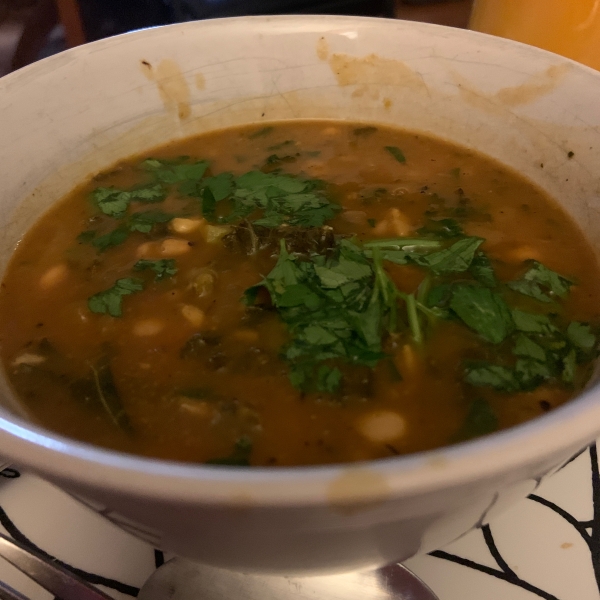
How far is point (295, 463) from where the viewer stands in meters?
0.96

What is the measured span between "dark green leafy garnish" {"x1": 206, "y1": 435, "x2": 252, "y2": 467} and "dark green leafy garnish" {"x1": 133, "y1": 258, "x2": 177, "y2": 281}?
1.64 ft

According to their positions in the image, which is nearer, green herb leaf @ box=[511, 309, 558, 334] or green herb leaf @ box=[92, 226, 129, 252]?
green herb leaf @ box=[511, 309, 558, 334]

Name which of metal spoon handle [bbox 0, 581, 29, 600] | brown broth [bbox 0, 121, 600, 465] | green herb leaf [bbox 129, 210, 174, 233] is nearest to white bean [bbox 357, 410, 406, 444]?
brown broth [bbox 0, 121, 600, 465]

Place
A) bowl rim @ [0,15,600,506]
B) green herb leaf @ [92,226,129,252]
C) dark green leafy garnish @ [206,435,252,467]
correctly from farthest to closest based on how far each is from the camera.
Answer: green herb leaf @ [92,226,129,252], dark green leafy garnish @ [206,435,252,467], bowl rim @ [0,15,600,506]

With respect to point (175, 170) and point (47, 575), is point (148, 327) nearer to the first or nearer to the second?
point (47, 575)

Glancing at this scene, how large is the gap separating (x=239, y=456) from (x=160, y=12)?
2564mm

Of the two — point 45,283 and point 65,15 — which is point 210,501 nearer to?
point 45,283

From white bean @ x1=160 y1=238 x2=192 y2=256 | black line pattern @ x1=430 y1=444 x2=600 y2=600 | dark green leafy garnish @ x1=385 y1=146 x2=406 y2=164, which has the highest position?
dark green leafy garnish @ x1=385 y1=146 x2=406 y2=164

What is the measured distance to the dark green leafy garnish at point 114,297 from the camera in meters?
1.27

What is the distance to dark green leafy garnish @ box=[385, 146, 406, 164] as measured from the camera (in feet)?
5.75

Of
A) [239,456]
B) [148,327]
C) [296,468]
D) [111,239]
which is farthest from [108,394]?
[296,468]

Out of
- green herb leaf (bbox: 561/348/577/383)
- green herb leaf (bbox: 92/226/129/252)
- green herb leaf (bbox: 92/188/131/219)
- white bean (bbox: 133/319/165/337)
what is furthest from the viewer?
green herb leaf (bbox: 92/188/131/219)

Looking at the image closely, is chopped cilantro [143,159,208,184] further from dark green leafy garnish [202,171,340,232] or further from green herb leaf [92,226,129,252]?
green herb leaf [92,226,129,252]

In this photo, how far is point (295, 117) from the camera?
1.98 meters
